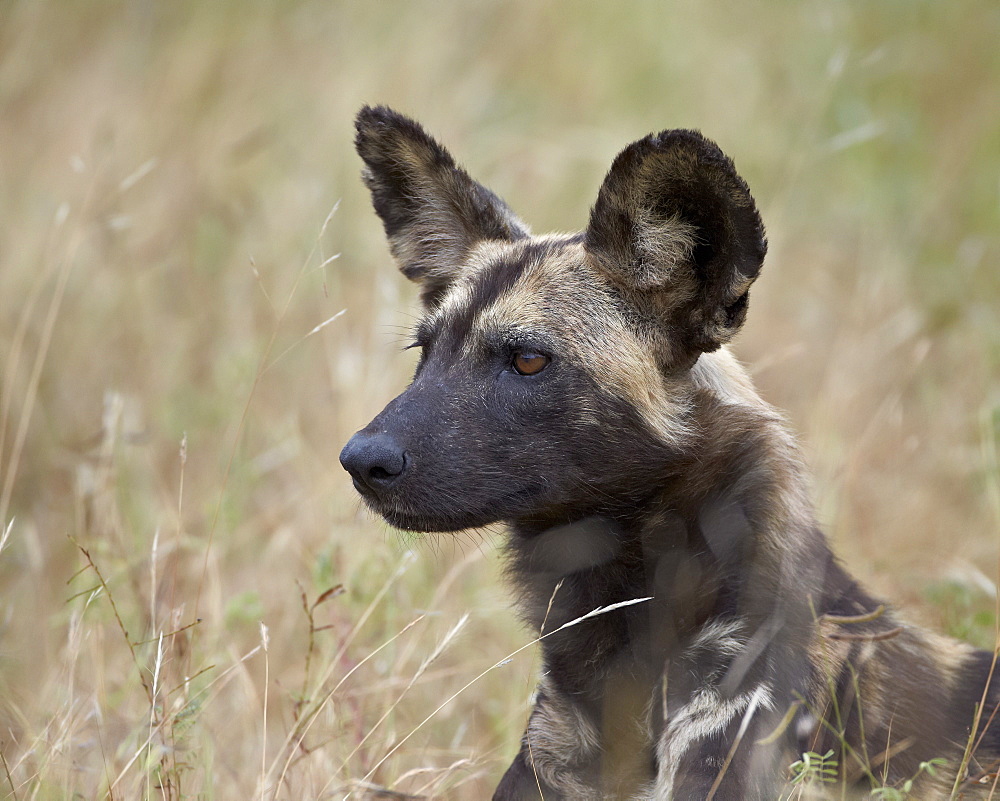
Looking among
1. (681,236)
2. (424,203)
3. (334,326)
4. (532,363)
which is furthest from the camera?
(334,326)

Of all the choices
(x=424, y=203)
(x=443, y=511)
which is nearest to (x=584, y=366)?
(x=443, y=511)

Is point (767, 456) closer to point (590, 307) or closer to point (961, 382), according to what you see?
point (590, 307)

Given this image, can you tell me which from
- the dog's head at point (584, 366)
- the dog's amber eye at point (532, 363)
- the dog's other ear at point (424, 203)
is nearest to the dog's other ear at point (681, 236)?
the dog's head at point (584, 366)

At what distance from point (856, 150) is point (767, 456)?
553 centimetres

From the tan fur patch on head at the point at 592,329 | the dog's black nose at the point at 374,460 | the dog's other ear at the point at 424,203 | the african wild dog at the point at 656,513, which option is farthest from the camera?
the dog's other ear at the point at 424,203

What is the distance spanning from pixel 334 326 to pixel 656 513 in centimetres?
354

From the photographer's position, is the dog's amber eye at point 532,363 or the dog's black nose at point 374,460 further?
the dog's amber eye at point 532,363

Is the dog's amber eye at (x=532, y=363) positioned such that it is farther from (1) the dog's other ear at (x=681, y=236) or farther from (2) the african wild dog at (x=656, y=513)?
(1) the dog's other ear at (x=681, y=236)

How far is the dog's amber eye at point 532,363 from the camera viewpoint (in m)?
3.09

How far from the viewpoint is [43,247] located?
237 inches

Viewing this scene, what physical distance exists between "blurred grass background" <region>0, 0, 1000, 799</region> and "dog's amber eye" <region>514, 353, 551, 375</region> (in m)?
0.67

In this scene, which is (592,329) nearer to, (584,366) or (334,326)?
(584,366)

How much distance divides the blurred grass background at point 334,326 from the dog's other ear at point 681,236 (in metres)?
0.90

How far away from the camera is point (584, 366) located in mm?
3096
